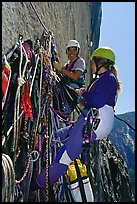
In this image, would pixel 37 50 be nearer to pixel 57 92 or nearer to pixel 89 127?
pixel 57 92

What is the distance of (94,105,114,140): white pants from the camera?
8.47 ft

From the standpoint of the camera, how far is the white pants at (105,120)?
2.58 m

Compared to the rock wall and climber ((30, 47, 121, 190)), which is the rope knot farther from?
climber ((30, 47, 121, 190))

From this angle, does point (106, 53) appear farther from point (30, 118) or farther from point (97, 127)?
point (30, 118)

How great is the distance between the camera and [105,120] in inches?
102

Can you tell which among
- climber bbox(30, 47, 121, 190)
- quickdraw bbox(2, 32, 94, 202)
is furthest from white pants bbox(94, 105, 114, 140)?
quickdraw bbox(2, 32, 94, 202)

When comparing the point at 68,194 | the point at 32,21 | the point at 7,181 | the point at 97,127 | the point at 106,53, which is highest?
the point at 32,21

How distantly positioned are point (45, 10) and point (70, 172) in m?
1.82

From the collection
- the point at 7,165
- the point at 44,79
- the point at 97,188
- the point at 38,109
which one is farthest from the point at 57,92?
the point at 97,188

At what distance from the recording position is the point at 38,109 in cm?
260

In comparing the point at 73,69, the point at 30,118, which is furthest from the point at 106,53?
the point at 30,118

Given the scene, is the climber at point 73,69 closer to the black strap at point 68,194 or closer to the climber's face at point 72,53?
the climber's face at point 72,53

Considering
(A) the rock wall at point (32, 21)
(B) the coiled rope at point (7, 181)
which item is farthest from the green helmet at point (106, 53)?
(B) the coiled rope at point (7, 181)

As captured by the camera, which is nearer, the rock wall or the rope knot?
the rope knot
